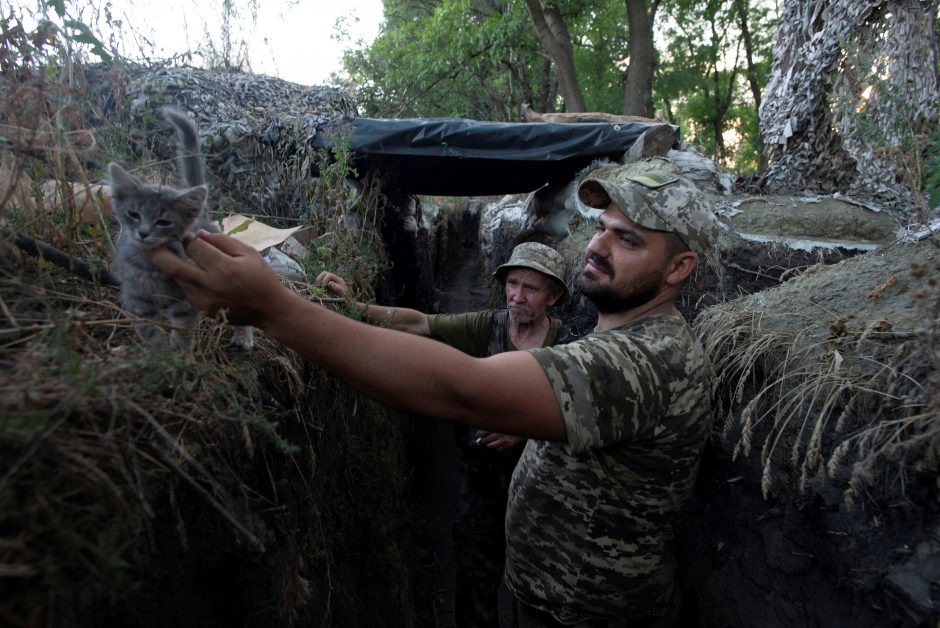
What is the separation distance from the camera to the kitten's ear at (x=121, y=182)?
234cm

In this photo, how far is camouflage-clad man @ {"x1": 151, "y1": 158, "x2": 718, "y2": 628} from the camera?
1789 mm

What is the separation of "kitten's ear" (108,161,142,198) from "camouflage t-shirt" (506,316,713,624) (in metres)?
1.89

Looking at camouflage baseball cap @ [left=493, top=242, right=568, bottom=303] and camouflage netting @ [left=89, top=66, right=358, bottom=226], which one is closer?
camouflage baseball cap @ [left=493, top=242, right=568, bottom=303]

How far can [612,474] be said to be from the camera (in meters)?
2.37

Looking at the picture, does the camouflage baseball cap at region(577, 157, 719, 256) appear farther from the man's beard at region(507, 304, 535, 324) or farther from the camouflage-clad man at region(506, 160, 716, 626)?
the man's beard at region(507, 304, 535, 324)

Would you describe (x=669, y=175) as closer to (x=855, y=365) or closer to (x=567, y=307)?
(x=855, y=365)

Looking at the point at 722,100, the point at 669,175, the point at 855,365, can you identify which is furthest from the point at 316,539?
the point at 722,100

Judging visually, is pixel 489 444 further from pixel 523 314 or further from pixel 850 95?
pixel 850 95

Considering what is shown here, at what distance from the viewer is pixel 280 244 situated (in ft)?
13.0

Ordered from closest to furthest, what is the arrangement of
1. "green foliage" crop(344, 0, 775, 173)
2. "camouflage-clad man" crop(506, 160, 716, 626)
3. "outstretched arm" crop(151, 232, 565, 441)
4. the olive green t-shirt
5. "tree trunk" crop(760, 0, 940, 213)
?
"outstretched arm" crop(151, 232, 565, 441), "camouflage-clad man" crop(506, 160, 716, 626), the olive green t-shirt, "tree trunk" crop(760, 0, 940, 213), "green foliage" crop(344, 0, 775, 173)

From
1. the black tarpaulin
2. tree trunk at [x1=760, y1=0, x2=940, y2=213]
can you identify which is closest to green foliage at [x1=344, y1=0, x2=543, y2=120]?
the black tarpaulin

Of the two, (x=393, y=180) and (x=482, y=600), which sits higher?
(x=393, y=180)

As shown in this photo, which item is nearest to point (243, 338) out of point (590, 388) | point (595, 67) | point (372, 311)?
point (372, 311)

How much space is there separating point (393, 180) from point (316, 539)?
5029 millimetres
